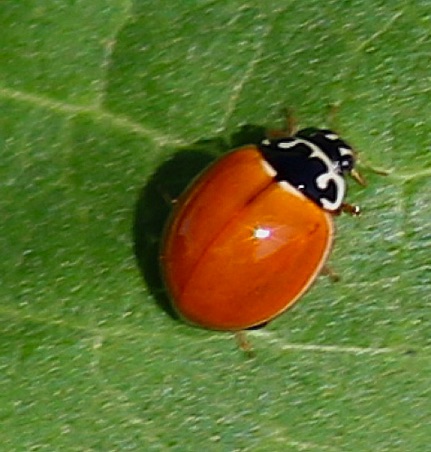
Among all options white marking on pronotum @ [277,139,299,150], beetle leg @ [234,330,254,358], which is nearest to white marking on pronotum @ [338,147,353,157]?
white marking on pronotum @ [277,139,299,150]

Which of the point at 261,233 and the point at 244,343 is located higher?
the point at 261,233

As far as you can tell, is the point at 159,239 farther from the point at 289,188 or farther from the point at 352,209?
the point at 352,209

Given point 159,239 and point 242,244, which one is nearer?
point 242,244

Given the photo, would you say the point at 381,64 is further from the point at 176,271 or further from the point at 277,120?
the point at 176,271

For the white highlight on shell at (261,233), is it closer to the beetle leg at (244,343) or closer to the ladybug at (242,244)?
the ladybug at (242,244)

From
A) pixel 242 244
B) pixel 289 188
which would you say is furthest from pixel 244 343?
pixel 289 188

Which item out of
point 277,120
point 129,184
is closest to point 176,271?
point 129,184

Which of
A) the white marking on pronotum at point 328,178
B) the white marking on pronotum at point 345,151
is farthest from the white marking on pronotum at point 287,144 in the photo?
the white marking on pronotum at point 345,151
